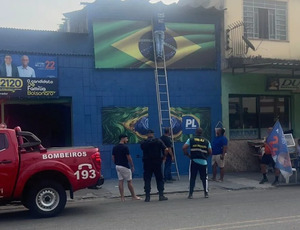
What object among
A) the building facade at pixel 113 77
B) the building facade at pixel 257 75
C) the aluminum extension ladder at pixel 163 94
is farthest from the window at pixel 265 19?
the aluminum extension ladder at pixel 163 94

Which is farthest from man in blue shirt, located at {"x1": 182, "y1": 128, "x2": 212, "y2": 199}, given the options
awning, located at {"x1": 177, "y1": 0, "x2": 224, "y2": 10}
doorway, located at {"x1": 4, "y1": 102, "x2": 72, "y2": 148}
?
awning, located at {"x1": 177, "y1": 0, "x2": 224, "y2": 10}

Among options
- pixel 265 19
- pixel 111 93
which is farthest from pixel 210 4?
pixel 111 93

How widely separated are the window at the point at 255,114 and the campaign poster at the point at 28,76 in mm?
6905

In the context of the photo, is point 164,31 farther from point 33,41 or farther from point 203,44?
point 33,41

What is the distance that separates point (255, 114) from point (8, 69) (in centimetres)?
951

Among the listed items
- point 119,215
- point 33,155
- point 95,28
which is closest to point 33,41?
point 95,28

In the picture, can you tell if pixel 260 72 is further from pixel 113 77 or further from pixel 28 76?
pixel 28 76

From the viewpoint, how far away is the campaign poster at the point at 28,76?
13.2 m

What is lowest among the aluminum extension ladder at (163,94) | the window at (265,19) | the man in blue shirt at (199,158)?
the man in blue shirt at (199,158)

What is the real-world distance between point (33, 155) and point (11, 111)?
6.35 metres

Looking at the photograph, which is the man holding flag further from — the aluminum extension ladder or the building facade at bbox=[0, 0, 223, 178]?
the aluminum extension ladder

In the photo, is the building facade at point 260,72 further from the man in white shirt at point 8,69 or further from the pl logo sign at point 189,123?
the man in white shirt at point 8,69

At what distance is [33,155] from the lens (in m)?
8.88

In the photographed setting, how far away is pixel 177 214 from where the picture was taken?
882 centimetres
